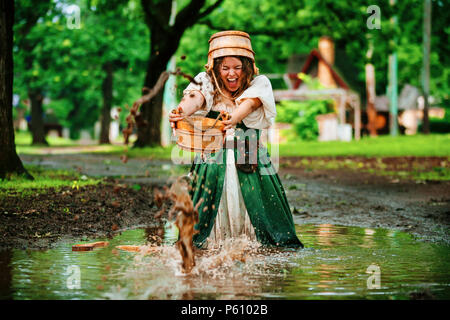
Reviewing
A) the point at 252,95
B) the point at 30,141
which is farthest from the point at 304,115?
the point at 252,95

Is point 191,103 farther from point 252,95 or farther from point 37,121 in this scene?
point 37,121

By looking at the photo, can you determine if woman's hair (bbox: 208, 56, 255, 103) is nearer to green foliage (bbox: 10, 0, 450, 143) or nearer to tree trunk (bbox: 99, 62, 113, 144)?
green foliage (bbox: 10, 0, 450, 143)

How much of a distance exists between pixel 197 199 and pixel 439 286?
260 centimetres

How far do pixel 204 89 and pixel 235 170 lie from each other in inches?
33.2

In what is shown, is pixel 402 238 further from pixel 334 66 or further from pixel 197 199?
pixel 334 66

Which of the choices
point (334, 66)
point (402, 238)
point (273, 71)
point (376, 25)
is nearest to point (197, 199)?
point (402, 238)

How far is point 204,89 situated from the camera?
6.96m

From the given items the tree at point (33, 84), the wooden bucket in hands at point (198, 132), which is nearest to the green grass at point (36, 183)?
the wooden bucket in hands at point (198, 132)

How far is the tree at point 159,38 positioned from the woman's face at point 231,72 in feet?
59.8

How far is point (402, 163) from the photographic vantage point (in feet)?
68.1

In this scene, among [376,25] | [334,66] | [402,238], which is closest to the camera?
[402,238]

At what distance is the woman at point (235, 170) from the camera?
6996 mm

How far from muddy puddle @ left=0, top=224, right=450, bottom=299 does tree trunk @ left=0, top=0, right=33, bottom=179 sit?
4.59 metres
